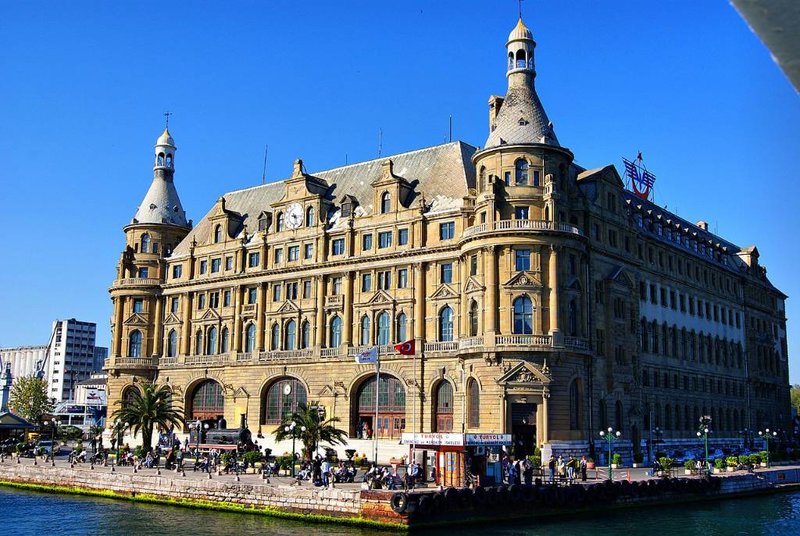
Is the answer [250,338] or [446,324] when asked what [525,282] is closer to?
[446,324]

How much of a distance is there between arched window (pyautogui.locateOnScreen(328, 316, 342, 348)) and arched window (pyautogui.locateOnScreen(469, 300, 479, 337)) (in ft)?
59.9

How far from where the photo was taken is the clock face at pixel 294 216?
95.6 metres

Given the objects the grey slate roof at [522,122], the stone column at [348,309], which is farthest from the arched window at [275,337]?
the grey slate roof at [522,122]

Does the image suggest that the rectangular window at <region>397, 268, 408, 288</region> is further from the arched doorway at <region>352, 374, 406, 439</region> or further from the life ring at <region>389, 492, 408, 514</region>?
the life ring at <region>389, 492, 408, 514</region>

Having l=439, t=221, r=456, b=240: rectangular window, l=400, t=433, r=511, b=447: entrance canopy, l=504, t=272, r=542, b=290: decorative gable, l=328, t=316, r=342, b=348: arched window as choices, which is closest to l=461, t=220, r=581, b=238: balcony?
l=504, t=272, r=542, b=290: decorative gable

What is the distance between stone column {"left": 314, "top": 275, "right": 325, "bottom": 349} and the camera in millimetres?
90625

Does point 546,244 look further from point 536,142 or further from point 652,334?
point 652,334

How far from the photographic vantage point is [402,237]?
8694cm

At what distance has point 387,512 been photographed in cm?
5003

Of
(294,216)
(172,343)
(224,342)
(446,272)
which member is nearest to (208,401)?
(224,342)

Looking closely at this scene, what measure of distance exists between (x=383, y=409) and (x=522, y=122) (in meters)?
30.9

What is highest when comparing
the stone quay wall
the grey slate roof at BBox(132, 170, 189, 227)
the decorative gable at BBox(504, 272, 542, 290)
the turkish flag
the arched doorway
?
the grey slate roof at BBox(132, 170, 189, 227)

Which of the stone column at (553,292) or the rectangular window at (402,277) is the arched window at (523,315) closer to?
the stone column at (553,292)

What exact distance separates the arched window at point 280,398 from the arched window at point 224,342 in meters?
8.50
